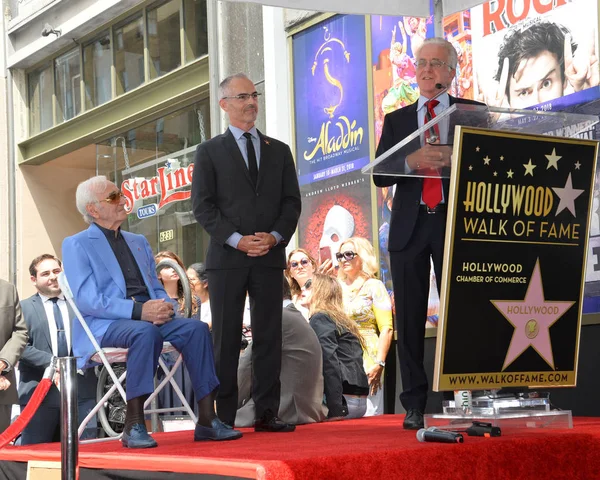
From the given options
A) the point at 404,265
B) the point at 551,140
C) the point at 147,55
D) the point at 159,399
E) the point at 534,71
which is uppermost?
the point at 147,55

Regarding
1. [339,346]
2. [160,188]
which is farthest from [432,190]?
[160,188]

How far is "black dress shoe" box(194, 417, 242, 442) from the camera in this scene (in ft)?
16.2

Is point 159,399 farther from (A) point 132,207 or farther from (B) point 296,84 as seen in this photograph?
(A) point 132,207

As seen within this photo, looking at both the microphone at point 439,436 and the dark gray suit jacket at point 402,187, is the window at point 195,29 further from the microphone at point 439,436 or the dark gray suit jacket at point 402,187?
the microphone at point 439,436

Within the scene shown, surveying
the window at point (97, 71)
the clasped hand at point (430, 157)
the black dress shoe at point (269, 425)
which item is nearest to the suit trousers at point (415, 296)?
the clasped hand at point (430, 157)

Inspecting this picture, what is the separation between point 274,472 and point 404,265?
6.05 feet

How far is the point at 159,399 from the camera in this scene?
26.1 ft

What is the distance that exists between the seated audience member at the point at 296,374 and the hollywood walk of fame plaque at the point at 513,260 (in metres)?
2.42

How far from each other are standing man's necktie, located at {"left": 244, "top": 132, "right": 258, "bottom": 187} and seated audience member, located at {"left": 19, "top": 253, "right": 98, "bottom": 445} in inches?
92.0

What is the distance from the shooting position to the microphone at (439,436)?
12.8ft

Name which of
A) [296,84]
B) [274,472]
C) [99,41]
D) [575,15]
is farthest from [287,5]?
[99,41]

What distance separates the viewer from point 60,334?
24.0 feet

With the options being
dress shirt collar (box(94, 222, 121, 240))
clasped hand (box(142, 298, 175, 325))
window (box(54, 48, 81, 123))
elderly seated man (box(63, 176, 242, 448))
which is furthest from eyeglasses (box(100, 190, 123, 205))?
window (box(54, 48, 81, 123))

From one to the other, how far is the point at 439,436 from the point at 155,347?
71.4 inches
